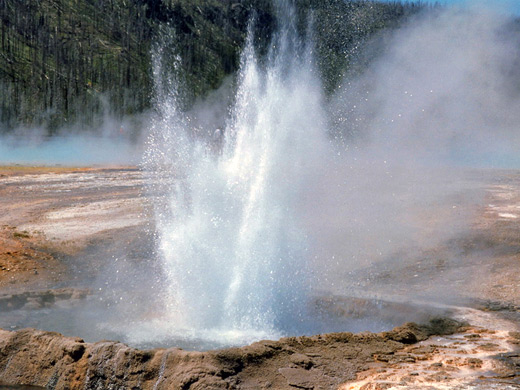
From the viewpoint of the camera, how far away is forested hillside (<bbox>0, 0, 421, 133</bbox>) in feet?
162

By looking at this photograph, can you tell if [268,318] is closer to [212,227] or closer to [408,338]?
[408,338]

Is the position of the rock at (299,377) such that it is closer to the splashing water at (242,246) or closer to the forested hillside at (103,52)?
the splashing water at (242,246)

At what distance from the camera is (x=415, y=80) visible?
55.0ft

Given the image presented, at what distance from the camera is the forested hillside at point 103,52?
162 ft

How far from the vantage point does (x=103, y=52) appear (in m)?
66.4

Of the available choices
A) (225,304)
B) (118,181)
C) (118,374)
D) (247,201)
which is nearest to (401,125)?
(118,181)

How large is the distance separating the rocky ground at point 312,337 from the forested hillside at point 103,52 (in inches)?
797

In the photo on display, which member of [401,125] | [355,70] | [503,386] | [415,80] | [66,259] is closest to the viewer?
[503,386]

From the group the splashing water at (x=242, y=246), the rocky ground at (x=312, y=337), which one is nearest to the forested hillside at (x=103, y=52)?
the splashing water at (x=242, y=246)

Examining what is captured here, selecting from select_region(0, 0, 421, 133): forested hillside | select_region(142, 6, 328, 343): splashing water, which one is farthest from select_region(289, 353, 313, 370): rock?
select_region(0, 0, 421, 133): forested hillside

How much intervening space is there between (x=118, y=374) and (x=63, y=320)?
7.39 feet

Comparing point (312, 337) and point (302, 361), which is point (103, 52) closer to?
point (312, 337)

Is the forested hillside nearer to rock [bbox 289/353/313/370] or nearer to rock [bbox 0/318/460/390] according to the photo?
rock [bbox 0/318/460/390]

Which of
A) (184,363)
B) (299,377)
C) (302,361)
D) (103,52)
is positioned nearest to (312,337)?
(302,361)
